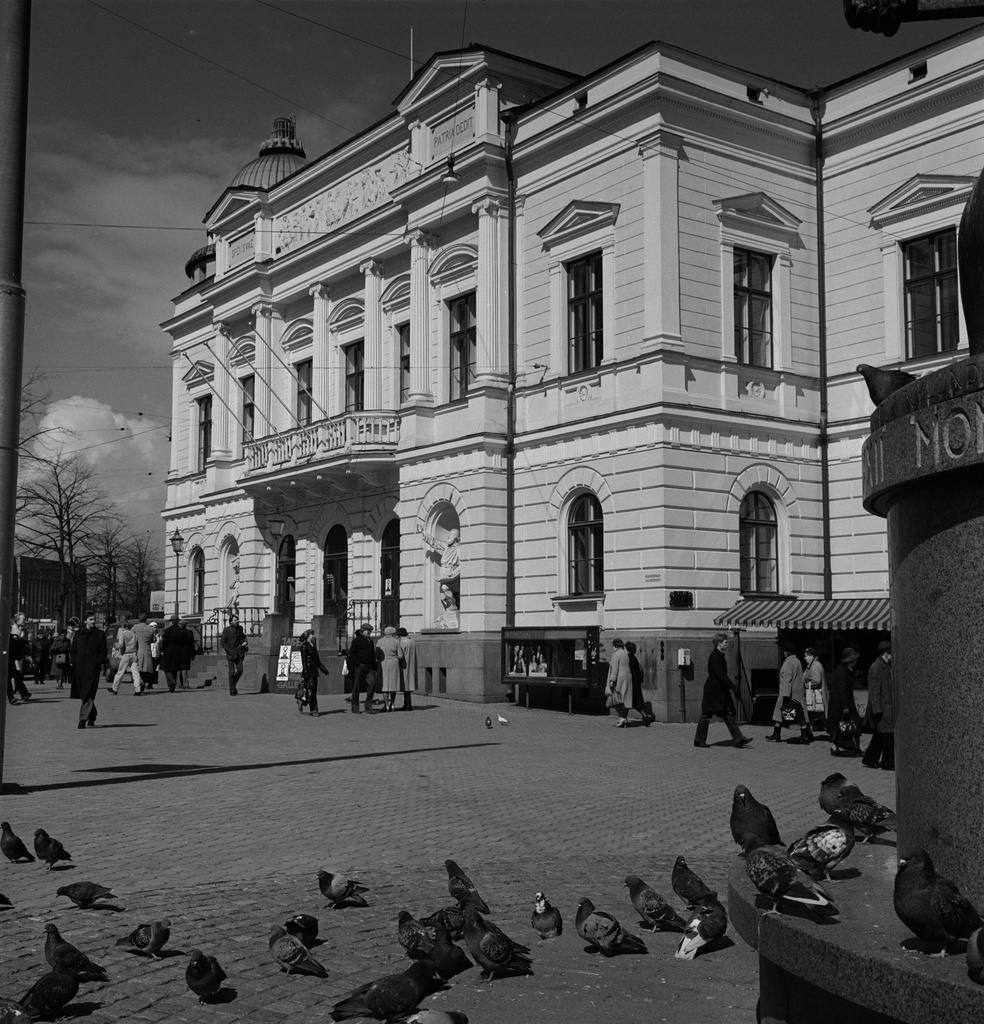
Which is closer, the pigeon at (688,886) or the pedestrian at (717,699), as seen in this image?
the pigeon at (688,886)

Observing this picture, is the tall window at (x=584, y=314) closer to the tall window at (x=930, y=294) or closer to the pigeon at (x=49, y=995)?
the tall window at (x=930, y=294)

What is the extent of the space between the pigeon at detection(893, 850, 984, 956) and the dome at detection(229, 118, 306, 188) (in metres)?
48.5

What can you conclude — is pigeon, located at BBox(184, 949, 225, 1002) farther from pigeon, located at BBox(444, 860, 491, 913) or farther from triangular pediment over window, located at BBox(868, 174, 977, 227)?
triangular pediment over window, located at BBox(868, 174, 977, 227)

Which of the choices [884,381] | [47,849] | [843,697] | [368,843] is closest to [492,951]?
[884,381]

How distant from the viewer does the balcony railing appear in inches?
1340

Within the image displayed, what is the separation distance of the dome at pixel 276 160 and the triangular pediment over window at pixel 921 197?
2797 cm

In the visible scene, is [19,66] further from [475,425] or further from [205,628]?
[205,628]

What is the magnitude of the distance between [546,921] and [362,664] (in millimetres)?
19829

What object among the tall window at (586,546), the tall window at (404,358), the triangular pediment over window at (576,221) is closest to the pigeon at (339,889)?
the tall window at (586,546)

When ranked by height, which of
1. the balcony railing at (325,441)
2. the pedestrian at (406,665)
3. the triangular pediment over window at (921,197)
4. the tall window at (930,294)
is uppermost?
the triangular pediment over window at (921,197)

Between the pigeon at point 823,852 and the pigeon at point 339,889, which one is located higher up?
the pigeon at point 823,852

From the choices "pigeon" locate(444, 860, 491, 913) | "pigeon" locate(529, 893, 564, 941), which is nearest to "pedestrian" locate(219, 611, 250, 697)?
"pigeon" locate(444, 860, 491, 913)

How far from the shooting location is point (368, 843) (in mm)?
10844

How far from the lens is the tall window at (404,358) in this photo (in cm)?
3591
